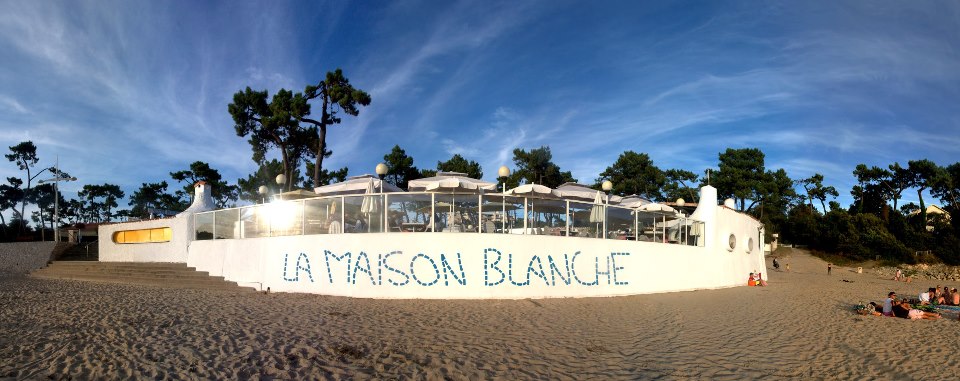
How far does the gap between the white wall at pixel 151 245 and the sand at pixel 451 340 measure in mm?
5606

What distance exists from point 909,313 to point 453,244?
11.4 m

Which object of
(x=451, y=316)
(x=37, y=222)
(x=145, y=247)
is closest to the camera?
(x=451, y=316)

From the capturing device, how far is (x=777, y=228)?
1978 inches

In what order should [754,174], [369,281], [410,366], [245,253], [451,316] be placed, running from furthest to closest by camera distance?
[754,174] < [245,253] < [369,281] < [451,316] < [410,366]

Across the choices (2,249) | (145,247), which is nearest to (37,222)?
Result: (2,249)

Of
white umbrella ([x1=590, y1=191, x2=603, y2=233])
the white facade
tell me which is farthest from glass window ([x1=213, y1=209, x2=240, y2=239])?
white umbrella ([x1=590, y1=191, x2=603, y2=233])

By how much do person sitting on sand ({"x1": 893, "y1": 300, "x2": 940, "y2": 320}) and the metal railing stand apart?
18.8 ft

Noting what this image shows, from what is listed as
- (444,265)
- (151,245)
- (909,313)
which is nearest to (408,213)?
(444,265)

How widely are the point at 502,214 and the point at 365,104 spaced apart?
59.4 ft

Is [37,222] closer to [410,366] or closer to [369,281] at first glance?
[369,281]

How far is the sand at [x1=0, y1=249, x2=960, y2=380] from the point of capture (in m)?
6.20

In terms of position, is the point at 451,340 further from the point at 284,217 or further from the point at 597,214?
the point at 284,217

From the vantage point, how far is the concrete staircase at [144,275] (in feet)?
49.5

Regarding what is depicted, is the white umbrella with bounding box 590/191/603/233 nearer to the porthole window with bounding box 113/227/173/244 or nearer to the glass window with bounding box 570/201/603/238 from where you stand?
the glass window with bounding box 570/201/603/238
